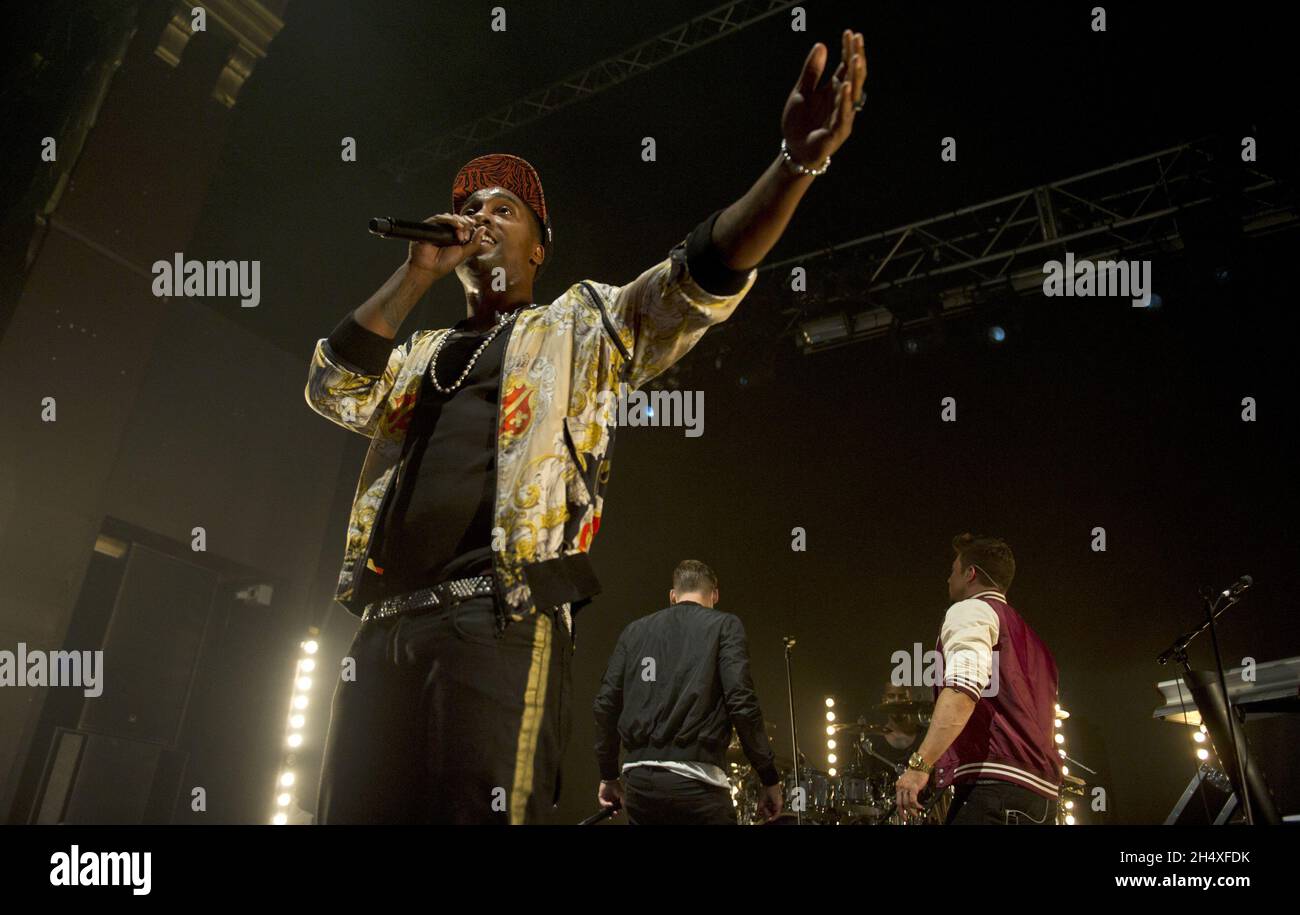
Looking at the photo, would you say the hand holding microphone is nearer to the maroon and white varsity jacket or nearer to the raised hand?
the raised hand

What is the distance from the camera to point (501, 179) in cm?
176

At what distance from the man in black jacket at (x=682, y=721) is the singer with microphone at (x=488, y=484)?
248 centimetres

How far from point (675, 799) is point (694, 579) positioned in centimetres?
109

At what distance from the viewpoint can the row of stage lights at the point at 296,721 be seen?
20.8 feet

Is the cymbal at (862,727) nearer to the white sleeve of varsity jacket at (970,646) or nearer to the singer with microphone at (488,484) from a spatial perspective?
the white sleeve of varsity jacket at (970,646)

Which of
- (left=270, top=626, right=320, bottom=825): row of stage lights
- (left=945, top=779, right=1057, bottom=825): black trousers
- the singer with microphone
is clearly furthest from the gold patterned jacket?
(left=270, top=626, right=320, bottom=825): row of stage lights

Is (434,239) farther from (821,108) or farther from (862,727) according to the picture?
(862,727)

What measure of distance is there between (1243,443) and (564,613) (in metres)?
6.87

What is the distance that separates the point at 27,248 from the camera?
15.0 feet

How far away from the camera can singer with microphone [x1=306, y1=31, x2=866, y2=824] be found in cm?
114

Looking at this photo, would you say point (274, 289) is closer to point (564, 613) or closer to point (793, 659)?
point (793, 659)

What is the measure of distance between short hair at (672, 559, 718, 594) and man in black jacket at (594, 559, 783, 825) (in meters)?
0.20

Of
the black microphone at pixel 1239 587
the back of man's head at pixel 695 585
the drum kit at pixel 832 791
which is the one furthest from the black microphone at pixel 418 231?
the drum kit at pixel 832 791

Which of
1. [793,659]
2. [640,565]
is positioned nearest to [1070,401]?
[793,659]
